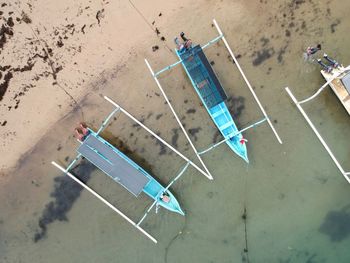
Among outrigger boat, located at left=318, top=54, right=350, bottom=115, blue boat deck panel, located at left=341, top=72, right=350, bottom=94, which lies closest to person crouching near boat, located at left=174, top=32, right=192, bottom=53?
outrigger boat, located at left=318, top=54, right=350, bottom=115

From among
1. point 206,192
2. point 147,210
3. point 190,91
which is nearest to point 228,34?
point 190,91

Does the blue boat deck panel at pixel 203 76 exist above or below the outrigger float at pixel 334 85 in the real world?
below

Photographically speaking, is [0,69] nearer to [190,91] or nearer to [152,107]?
[152,107]

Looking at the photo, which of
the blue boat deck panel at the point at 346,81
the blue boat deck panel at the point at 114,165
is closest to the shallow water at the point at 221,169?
the blue boat deck panel at the point at 114,165

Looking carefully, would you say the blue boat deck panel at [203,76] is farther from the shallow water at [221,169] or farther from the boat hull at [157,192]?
the boat hull at [157,192]

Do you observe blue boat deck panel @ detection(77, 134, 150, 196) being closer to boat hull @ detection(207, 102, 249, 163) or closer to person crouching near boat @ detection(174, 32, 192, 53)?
boat hull @ detection(207, 102, 249, 163)

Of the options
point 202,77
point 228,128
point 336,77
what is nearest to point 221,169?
point 228,128
